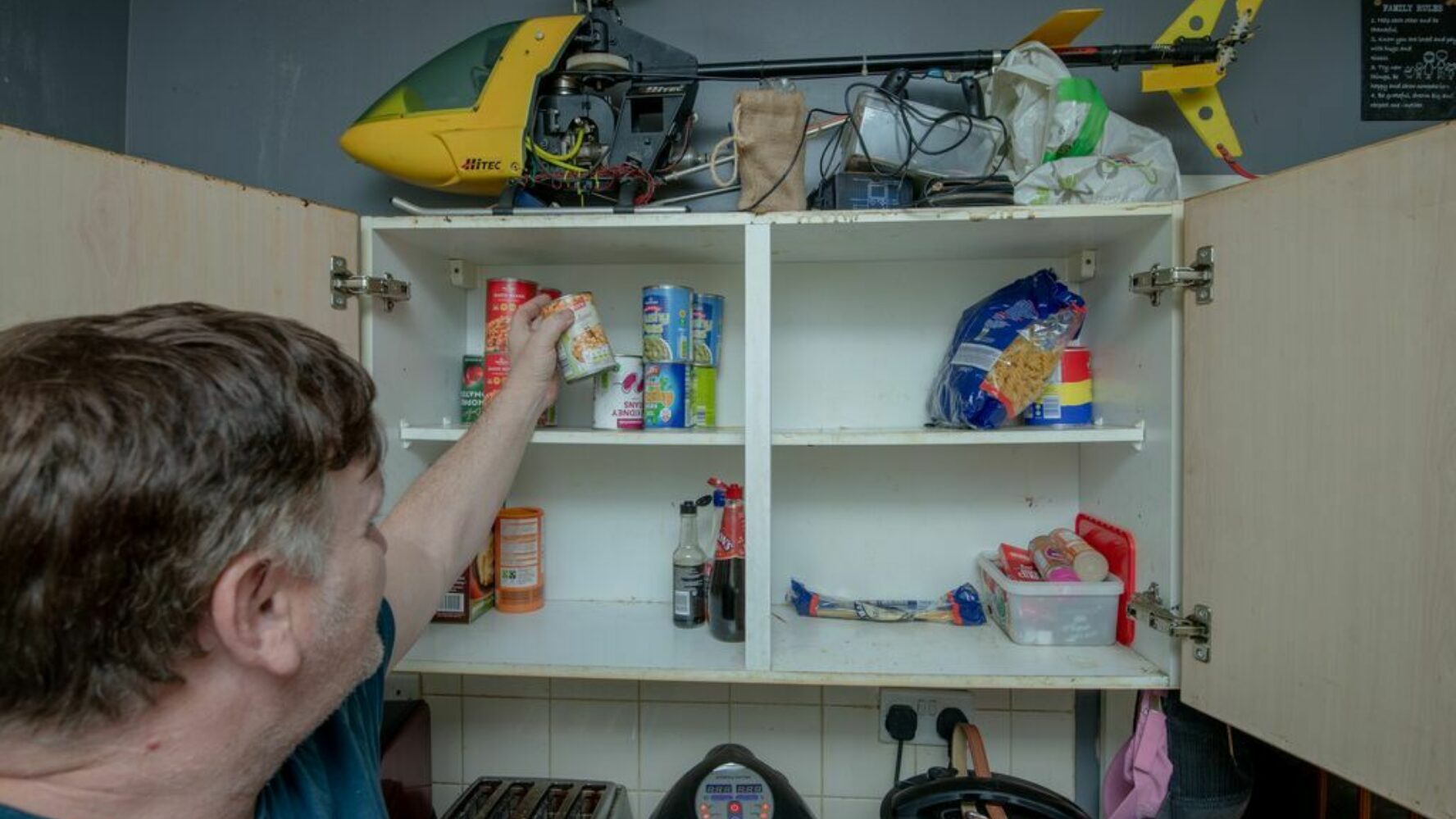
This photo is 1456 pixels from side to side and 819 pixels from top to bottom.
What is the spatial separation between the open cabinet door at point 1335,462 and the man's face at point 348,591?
3.27ft

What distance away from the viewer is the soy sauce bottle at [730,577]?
1166 millimetres

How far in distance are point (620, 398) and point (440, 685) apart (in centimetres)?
75

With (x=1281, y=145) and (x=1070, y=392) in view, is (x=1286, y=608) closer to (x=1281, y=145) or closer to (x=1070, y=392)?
(x=1070, y=392)

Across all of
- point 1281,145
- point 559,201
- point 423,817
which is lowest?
point 423,817

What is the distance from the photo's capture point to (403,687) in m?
1.44

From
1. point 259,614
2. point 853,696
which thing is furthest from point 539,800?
point 259,614

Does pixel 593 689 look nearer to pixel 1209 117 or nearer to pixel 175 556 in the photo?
pixel 175 556

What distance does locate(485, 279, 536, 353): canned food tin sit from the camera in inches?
45.0

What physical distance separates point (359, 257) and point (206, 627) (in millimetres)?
752

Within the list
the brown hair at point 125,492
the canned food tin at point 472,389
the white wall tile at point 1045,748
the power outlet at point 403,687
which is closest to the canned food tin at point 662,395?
the canned food tin at point 472,389

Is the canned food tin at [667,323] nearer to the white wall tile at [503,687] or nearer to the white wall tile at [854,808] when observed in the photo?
the white wall tile at [503,687]

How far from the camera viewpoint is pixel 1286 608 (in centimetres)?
85

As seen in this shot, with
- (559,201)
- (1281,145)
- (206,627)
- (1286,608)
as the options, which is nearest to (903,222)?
(559,201)

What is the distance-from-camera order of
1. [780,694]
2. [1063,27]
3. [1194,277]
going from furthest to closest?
[780,694] < [1063,27] < [1194,277]
